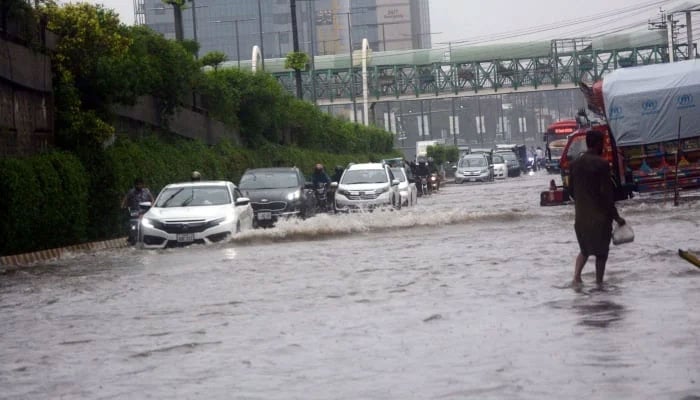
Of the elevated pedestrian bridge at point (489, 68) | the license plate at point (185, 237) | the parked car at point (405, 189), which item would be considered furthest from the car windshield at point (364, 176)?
the elevated pedestrian bridge at point (489, 68)

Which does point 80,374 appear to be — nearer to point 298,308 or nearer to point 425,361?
point 425,361

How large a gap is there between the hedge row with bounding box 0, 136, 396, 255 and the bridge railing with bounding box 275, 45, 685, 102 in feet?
229

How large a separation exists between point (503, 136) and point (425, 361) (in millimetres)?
186644

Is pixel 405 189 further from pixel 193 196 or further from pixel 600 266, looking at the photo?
pixel 600 266

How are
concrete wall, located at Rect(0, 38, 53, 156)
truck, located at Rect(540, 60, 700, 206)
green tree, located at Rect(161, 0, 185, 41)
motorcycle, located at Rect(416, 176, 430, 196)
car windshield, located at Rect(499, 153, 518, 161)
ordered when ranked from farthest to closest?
1. car windshield, located at Rect(499, 153, 518, 161)
2. motorcycle, located at Rect(416, 176, 430, 196)
3. green tree, located at Rect(161, 0, 185, 41)
4. truck, located at Rect(540, 60, 700, 206)
5. concrete wall, located at Rect(0, 38, 53, 156)

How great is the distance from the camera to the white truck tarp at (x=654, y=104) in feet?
104

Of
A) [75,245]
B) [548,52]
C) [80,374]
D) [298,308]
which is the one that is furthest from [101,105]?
[548,52]

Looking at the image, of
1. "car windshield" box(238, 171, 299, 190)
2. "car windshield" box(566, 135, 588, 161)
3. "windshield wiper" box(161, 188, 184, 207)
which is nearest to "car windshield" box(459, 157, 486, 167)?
"car windshield" box(566, 135, 588, 161)

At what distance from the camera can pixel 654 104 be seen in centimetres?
3169

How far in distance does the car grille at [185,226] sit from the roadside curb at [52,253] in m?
2.70

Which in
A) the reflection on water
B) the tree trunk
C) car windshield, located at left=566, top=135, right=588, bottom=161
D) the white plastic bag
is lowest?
the reflection on water

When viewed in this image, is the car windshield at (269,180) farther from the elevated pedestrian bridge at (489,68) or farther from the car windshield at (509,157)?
the elevated pedestrian bridge at (489,68)

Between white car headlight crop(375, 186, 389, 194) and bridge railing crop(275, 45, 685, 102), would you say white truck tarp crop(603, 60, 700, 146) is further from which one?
bridge railing crop(275, 45, 685, 102)

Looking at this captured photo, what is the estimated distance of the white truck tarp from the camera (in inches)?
1245
